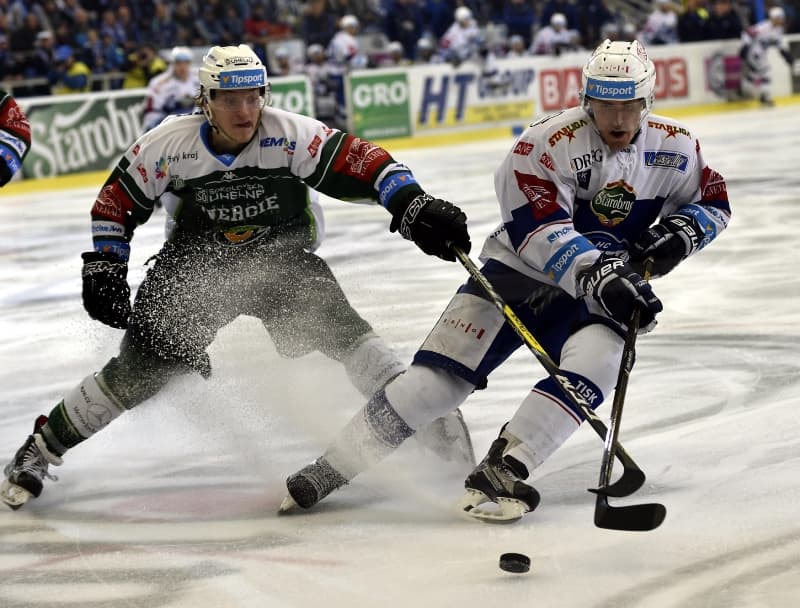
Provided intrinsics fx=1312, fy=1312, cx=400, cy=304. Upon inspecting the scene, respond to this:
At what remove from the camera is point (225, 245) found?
3.97 meters

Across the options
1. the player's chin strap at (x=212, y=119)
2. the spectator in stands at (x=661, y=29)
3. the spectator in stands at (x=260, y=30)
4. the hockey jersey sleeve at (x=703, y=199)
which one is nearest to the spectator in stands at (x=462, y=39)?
the spectator in stands at (x=260, y=30)

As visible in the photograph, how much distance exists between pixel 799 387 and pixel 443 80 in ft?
40.0

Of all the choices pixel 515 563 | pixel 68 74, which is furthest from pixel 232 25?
pixel 515 563

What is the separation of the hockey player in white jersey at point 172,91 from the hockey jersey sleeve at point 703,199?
884 centimetres

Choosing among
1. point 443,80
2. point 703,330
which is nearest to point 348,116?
point 443,80

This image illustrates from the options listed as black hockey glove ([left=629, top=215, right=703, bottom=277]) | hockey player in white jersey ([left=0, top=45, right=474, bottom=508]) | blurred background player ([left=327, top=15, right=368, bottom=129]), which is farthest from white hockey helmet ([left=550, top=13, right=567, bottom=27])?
black hockey glove ([left=629, top=215, right=703, bottom=277])

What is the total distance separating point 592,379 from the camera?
3215mm

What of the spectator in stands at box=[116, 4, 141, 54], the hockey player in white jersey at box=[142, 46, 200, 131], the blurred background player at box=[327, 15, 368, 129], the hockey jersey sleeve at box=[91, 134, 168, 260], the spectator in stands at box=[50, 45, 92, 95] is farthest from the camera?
the spectator in stands at box=[116, 4, 141, 54]

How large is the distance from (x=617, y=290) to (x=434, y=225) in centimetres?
63

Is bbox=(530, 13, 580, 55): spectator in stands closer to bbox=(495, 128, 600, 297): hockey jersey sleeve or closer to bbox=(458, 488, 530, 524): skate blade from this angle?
bbox=(495, 128, 600, 297): hockey jersey sleeve

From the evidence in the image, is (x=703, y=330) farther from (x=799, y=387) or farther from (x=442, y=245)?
(x=442, y=245)

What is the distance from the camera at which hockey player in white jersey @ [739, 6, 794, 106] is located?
17.9 metres

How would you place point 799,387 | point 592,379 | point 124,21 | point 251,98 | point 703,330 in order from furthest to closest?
point 124,21
point 703,330
point 799,387
point 251,98
point 592,379

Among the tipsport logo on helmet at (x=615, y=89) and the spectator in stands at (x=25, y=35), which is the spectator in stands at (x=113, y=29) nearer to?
the spectator in stands at (x=25, y=35)
